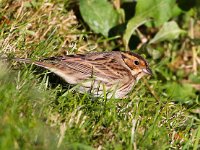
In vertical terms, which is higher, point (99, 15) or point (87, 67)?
point (99, 15)

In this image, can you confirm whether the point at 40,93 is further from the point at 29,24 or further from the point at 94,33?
the point at 94,33

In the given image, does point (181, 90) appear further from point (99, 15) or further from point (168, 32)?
point (99, 15)

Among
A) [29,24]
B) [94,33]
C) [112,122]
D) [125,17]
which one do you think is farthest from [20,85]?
[125,17]

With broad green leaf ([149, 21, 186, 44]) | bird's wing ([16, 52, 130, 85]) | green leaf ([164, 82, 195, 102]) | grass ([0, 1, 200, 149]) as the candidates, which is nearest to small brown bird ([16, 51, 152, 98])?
bird's wing ([16, 52, 130, 85])

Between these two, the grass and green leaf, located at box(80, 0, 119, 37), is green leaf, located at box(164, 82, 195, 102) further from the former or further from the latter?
green leaf, located at box(80, 0, 119, 37)

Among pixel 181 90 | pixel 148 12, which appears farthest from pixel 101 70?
pixel 181 90

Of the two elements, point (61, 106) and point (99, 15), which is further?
point (99, 15)
